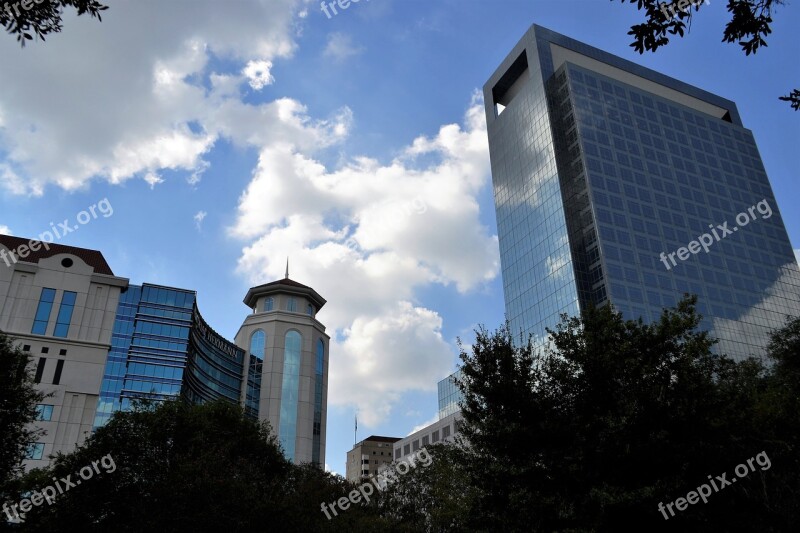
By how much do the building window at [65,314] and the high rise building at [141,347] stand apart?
0.09 metres

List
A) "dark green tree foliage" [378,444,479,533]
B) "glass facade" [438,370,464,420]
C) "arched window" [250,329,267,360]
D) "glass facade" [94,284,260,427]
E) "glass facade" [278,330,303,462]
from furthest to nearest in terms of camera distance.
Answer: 1. "glass facade" [438,370,464,420]
2. "arched window" [250,329,267,360]
3. "glass facade" [278,330,303,462]
4. "glass facade" [94,284,260,427]
5. "dark green tree foliage" [378,444,479,533]

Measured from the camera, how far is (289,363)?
100625mm

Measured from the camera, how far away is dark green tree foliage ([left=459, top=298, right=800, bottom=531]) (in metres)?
20.3

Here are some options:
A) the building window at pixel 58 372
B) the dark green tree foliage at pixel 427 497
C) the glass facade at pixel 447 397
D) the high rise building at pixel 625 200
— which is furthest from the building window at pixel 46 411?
the glass facade at pixel 447 397

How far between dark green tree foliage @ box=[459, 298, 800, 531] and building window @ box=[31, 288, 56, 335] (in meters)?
46.6

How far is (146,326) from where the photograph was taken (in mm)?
89625

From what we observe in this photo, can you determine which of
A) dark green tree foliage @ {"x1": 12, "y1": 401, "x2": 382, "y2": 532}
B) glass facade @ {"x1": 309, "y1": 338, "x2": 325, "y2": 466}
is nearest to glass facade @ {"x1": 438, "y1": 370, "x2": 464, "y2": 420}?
glass facade @ {"x1": 309, "y1": 338, "x2": 325, "y2": 466}

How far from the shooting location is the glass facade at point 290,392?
3698 inches

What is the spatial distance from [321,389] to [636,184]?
66.2m

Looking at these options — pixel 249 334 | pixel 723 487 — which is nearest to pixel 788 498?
pixel 723 487

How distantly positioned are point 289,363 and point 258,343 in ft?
21.7

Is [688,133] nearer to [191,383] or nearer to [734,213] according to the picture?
[734,213]

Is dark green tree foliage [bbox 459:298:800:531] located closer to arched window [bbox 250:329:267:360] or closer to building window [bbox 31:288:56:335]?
building window [bbox 31:288:56:335]

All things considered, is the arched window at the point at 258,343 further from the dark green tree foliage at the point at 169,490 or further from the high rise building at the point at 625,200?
the dark green tree foliage at the point at 169,490
